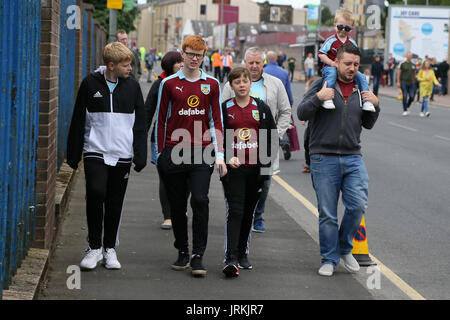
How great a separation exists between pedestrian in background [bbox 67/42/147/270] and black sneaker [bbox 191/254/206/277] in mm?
592

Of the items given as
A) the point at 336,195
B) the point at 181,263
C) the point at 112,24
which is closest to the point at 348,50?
the point at 336,195

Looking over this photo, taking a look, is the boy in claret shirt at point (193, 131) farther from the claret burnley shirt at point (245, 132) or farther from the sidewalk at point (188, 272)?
the sidewalk at point (188, 272)

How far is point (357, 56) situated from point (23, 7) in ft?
8.92

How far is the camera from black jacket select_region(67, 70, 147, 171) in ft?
21.2

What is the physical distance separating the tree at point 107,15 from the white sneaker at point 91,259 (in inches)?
933

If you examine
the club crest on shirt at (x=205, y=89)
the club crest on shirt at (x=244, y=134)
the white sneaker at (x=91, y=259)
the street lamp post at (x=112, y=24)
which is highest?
the street lamp post at (x=112, y=24)

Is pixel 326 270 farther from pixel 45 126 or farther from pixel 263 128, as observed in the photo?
pixel 45 126

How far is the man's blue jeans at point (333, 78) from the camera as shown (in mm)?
6793

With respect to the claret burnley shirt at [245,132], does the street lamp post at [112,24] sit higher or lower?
higher

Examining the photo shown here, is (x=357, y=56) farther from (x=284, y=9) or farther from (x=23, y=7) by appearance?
(x=284, y=9)

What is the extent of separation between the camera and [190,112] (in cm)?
652

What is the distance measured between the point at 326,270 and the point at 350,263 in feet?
0.99

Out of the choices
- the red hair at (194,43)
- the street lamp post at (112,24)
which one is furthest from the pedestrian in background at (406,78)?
the red hair at (194,43)

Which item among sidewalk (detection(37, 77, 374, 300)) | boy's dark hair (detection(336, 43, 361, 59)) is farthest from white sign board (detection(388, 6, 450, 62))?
boy's dark hair (detection(336, 43, 361, 59))
